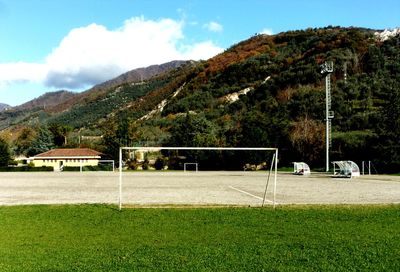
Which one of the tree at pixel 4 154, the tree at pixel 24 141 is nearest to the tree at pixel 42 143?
the tree at pixel 24 141

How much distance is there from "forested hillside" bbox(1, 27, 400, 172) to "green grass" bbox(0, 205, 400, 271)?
30522 millimetres

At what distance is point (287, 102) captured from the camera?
70625 millimetres

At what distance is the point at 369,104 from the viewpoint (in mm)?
60156

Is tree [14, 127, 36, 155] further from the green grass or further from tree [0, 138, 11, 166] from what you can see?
the green grass

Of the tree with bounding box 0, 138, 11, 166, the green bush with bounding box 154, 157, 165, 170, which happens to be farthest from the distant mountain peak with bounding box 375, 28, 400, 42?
the tree with bounding box 0, 138, 11, 166

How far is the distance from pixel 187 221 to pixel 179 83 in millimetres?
108656

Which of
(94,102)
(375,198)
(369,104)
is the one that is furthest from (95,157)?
(94,102)

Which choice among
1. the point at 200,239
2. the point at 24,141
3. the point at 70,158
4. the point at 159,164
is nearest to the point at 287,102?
the point at 159,164

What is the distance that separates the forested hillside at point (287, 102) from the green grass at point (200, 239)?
30522 millimetres

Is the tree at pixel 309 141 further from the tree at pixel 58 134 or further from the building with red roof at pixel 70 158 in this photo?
the tree at pixel 58 134

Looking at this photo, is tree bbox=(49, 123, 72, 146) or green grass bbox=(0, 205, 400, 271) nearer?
green grass bbox=(0, 205, 400, 271)

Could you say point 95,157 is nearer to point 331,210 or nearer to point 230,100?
point 230,100

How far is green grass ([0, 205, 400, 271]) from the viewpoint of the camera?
7992 mm

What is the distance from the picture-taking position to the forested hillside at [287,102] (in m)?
49.9
